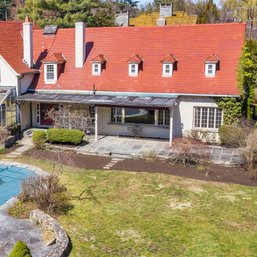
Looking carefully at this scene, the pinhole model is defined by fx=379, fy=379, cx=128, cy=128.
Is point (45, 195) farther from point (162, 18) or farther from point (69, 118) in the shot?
point (162, 18)

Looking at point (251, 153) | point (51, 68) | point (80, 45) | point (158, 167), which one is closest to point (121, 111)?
point (80, 45)

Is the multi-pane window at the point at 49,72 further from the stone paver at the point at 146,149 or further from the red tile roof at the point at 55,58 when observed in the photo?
the stone paver at the point at 146,149

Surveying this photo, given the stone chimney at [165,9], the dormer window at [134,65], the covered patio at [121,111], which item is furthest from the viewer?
the stone chimney at [165,9]

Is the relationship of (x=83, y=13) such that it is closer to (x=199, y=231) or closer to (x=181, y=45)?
(x=181, y=45)

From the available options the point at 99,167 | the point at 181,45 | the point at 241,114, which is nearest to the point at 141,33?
the point at 181,45

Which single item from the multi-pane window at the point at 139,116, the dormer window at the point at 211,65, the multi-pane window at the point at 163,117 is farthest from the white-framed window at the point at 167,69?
the multi-pane window at the point at 139,116

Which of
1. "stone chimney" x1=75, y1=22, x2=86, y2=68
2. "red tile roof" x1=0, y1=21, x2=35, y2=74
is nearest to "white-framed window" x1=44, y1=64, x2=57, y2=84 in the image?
"red tile roof" x1=0, y1=21, x2=35, y2=74
